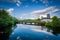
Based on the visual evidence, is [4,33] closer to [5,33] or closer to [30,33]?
[5,33]

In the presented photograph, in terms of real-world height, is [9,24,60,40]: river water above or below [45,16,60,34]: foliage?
below

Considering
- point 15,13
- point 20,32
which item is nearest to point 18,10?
point 15,13

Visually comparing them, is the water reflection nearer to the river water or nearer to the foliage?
the river water

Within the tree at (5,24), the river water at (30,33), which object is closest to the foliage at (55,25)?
the river water at (30,33)

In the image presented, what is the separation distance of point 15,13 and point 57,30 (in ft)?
3.06

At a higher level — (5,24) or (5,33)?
(5,24)

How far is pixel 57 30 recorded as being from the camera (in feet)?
8.72

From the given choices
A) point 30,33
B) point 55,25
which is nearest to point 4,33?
point 30,33

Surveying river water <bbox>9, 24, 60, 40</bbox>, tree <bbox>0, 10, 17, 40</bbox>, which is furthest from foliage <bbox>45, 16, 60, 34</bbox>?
tree <bbox>0, 10, 17, 40</bbox>

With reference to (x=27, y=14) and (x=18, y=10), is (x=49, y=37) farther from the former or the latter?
(x=18, y=10)

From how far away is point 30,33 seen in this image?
8.68 feet

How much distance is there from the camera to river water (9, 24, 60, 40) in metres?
2.61

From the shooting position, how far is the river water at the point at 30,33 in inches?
103

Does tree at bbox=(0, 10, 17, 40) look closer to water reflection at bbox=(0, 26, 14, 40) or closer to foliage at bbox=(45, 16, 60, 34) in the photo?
water reflection at bbox=(0, 26, 14, 40)
